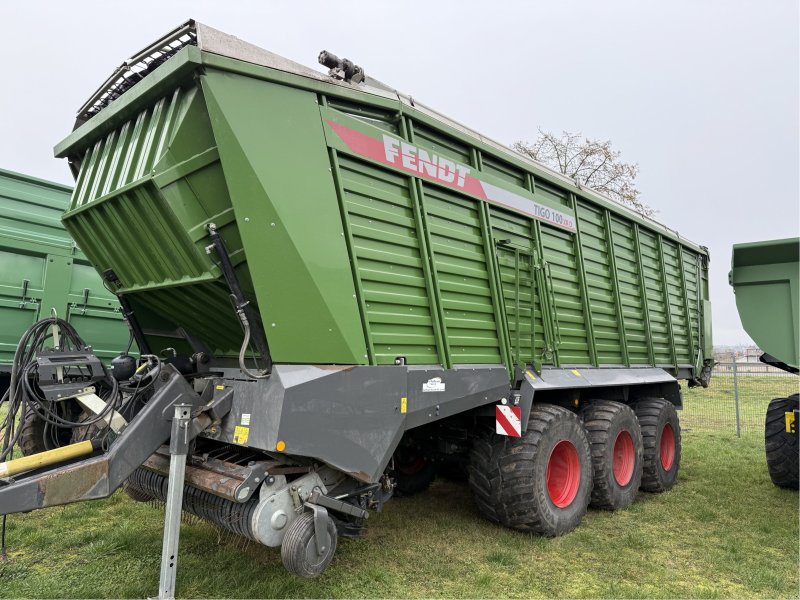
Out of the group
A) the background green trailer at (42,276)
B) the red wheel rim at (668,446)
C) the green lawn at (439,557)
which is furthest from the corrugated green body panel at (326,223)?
the red wheel rim at (668,446)

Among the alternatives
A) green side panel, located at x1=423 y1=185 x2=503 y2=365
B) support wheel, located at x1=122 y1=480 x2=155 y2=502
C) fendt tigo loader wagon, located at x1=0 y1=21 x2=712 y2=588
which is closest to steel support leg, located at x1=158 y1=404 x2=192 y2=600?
fendt tigo loader wagon, located at x1=0 y1=21 x2=712 y2=588

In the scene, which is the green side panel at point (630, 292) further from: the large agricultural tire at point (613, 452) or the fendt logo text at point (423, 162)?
the fendt logo text at point (423, 162)

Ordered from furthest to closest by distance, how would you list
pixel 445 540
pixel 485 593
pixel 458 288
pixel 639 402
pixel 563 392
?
pixel 639 402 < pixel 563 392 < pixel 445 540 < pixel 458 288 < pixel 485 593

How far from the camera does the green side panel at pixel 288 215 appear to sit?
299 cm

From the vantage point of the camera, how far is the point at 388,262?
3.68 metres

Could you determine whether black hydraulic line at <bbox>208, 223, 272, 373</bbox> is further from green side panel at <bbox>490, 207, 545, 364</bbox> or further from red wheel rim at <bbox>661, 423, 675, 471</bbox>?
red wheel rim at <bbox>661, 423, 675, 471</bbox>

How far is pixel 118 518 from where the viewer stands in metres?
4.85

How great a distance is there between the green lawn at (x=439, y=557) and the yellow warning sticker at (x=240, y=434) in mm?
927

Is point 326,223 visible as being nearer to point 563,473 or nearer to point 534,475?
point 534,475

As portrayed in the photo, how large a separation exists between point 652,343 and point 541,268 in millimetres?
2728

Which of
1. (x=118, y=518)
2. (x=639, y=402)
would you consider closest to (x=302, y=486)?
(x=118, y=518)

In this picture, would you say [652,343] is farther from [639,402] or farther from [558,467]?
[558,467]

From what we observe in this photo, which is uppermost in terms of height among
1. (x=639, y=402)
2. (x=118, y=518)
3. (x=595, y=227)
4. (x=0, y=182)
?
(x=0, y=182)

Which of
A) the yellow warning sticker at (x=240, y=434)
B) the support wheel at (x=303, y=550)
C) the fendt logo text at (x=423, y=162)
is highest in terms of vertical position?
the fendt logo text at (x=423, y=162)
